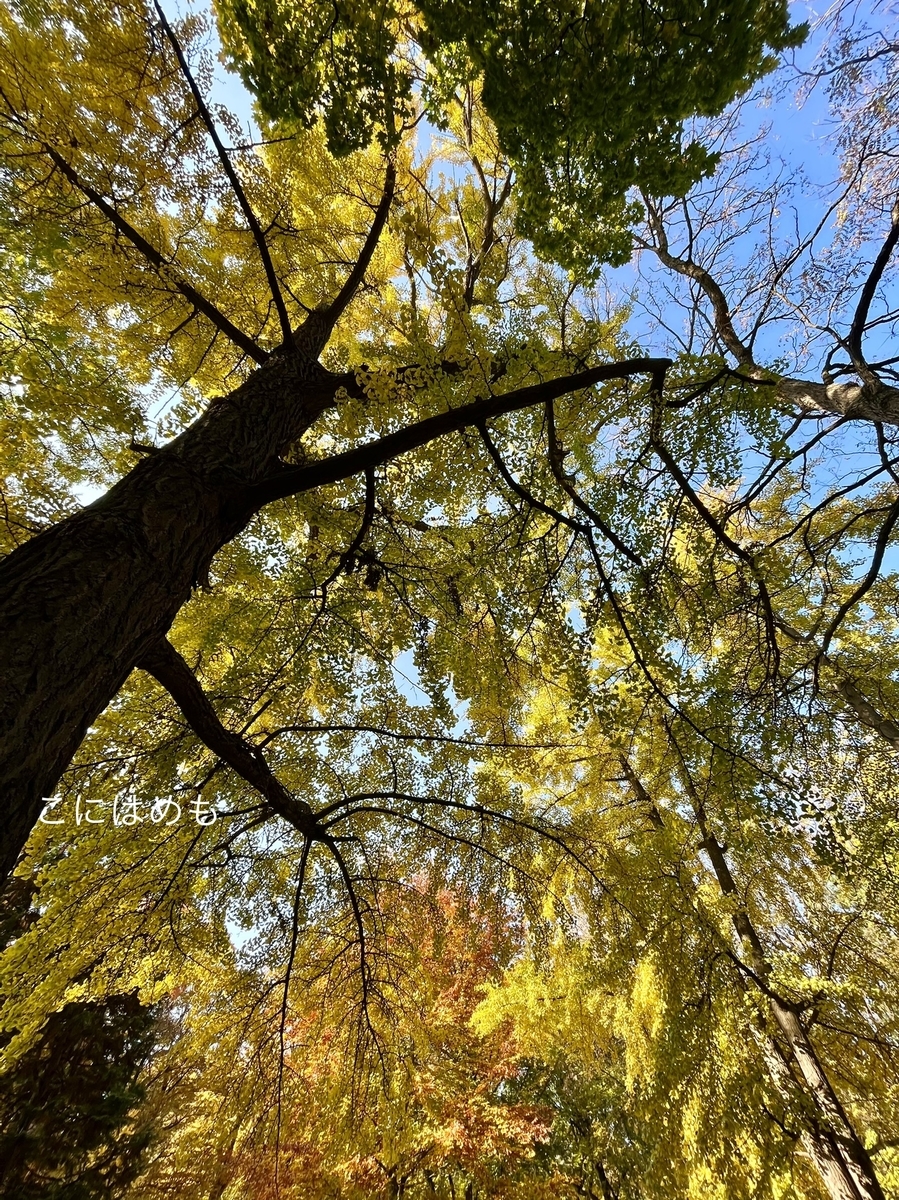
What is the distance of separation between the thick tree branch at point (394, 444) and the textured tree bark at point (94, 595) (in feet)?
0.48

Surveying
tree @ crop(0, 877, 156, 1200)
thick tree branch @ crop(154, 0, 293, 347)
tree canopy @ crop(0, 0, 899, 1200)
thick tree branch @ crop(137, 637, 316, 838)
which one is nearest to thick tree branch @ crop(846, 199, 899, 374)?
tree canopy @ crop(0, 0, 899, 1200)

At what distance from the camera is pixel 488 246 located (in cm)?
623

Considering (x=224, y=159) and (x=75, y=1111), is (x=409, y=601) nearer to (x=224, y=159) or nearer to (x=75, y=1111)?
(x=224, y=159)

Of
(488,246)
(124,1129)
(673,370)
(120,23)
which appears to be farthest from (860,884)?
(124,1129)

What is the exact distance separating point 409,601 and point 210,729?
1921mm

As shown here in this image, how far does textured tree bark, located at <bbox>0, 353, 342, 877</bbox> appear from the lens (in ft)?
3.71

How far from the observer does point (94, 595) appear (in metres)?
1.42

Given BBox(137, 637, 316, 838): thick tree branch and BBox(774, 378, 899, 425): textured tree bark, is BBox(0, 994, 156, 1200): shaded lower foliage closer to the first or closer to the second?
BBox(137, 637, 316, 838): thick tree branch

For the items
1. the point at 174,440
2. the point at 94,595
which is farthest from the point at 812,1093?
the point at 174,440

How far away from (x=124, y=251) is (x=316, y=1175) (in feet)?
32.4

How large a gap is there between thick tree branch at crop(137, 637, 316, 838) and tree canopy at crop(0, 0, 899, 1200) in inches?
0.7

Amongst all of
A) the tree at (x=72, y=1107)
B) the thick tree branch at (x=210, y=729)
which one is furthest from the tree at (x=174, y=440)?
the tree at (x=72, y=1107)

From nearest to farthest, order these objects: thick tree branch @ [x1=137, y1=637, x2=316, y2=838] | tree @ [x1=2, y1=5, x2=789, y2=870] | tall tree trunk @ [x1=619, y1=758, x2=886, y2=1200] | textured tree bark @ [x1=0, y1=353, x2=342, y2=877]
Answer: textured tree bark @ [x1=0, y1=353, x2=342, y2=877], tree @ [x1=2, y1=5, x2=789, y2=870], thick tree branch @ [x1=137, y1=637, x2=316, y2=838], tall tree trunk @ [x1=619, y1=758, x2=886, y2=1200]

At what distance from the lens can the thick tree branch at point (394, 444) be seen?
6.47 ft
